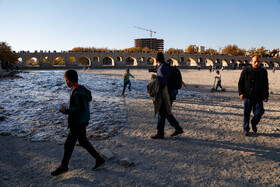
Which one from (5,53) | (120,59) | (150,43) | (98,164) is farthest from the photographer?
(150,43)

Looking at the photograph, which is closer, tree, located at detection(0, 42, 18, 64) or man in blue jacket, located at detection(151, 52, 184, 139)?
man in blue jacket, located at detection(151, 52, 184, 139)

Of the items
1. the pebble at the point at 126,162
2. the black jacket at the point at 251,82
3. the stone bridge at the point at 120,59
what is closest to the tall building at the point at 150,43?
the stone bridge at the point at 120,59

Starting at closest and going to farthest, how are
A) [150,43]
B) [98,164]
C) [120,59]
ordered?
[98,164] → [120,59] → [150,43]

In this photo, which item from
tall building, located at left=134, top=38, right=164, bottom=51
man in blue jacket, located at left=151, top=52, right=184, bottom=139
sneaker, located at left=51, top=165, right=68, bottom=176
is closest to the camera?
sneaker, located at left=51, top=165, right=68, bottom=176

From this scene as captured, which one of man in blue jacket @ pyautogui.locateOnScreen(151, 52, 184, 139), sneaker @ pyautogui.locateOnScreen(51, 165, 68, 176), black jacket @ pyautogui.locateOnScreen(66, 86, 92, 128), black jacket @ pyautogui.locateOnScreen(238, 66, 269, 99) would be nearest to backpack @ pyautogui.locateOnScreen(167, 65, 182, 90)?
man in blue jacket @ pyautogui.locateOnScreen(151, 52, 184, 139)

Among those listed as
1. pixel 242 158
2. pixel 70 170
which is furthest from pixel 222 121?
pixel 70 170

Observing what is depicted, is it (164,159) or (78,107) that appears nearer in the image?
(78,107)

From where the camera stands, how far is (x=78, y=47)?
104312 mm

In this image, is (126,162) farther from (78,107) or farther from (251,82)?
(251,82)

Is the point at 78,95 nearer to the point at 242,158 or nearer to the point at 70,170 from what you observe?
the point at 70,170

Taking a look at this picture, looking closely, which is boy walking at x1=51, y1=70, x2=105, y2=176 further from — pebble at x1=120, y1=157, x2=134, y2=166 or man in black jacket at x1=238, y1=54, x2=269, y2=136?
man in black jacket at x1=238, y1=54, x2=269, y2=136

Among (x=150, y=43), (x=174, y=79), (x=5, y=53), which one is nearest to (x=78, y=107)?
(x=174, y=79)

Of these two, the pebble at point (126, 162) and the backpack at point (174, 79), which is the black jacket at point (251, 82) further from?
the pebble at point (126, 162)

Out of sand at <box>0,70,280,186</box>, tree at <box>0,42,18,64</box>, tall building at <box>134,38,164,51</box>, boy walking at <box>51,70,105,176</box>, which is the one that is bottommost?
sand at <box>0,70,280,186</box>
